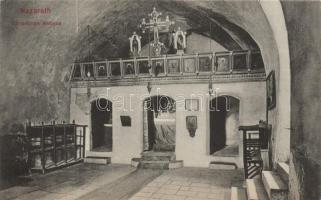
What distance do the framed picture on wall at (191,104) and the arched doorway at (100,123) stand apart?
354 cm

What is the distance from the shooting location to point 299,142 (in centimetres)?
443

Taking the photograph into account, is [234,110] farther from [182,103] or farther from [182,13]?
[182,13]

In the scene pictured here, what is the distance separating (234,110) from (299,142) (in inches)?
423

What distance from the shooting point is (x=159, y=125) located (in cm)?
1490

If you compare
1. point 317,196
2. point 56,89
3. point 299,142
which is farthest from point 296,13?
point 56,89

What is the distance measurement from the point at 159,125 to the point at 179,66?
3981 millimetres

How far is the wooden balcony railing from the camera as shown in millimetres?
11180

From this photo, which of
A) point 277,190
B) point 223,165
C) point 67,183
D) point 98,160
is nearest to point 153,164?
point 98,160

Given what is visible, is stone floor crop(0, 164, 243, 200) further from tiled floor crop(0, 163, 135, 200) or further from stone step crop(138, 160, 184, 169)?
stone step crop(138, 160, 184, 169)

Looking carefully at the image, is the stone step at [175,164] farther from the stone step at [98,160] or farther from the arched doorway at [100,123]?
the arched doorway at [100,123]

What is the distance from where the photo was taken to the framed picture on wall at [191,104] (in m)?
12.1

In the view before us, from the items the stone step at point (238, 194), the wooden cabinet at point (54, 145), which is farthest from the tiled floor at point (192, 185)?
the wooden cabinet at point (54, 145)

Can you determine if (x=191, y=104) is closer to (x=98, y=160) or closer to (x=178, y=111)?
(x=178, y=111)

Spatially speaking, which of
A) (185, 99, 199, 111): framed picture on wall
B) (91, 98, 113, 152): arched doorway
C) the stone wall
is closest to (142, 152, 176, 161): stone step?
(185, 99, 199, 111): framed picture on wall
